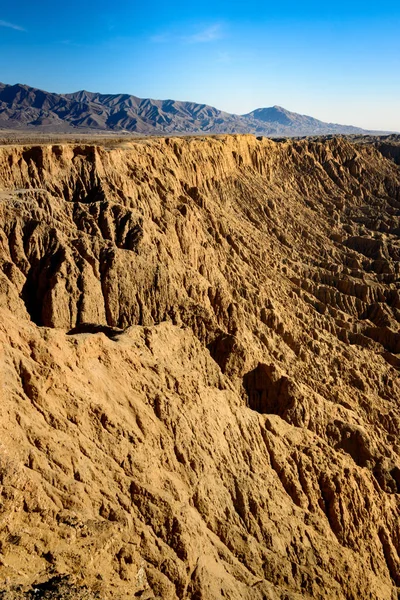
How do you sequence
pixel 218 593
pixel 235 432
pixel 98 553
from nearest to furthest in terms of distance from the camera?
1. pixel 98 553
2. pixel 218 593
3. pixel 235 432

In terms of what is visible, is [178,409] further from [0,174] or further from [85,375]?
[0,174]

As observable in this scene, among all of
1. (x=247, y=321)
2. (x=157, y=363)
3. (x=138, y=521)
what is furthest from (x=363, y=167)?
(x=138, y=521)

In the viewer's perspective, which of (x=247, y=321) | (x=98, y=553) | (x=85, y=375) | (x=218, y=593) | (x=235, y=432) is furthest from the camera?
(x=247, y=321)

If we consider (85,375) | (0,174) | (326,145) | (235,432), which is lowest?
(235,432)

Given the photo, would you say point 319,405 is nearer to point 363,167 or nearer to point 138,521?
point 138,521

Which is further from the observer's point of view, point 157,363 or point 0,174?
point 0,174

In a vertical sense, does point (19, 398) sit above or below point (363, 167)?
below

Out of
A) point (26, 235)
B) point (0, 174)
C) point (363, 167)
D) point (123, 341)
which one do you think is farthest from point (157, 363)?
point (363, 167)
